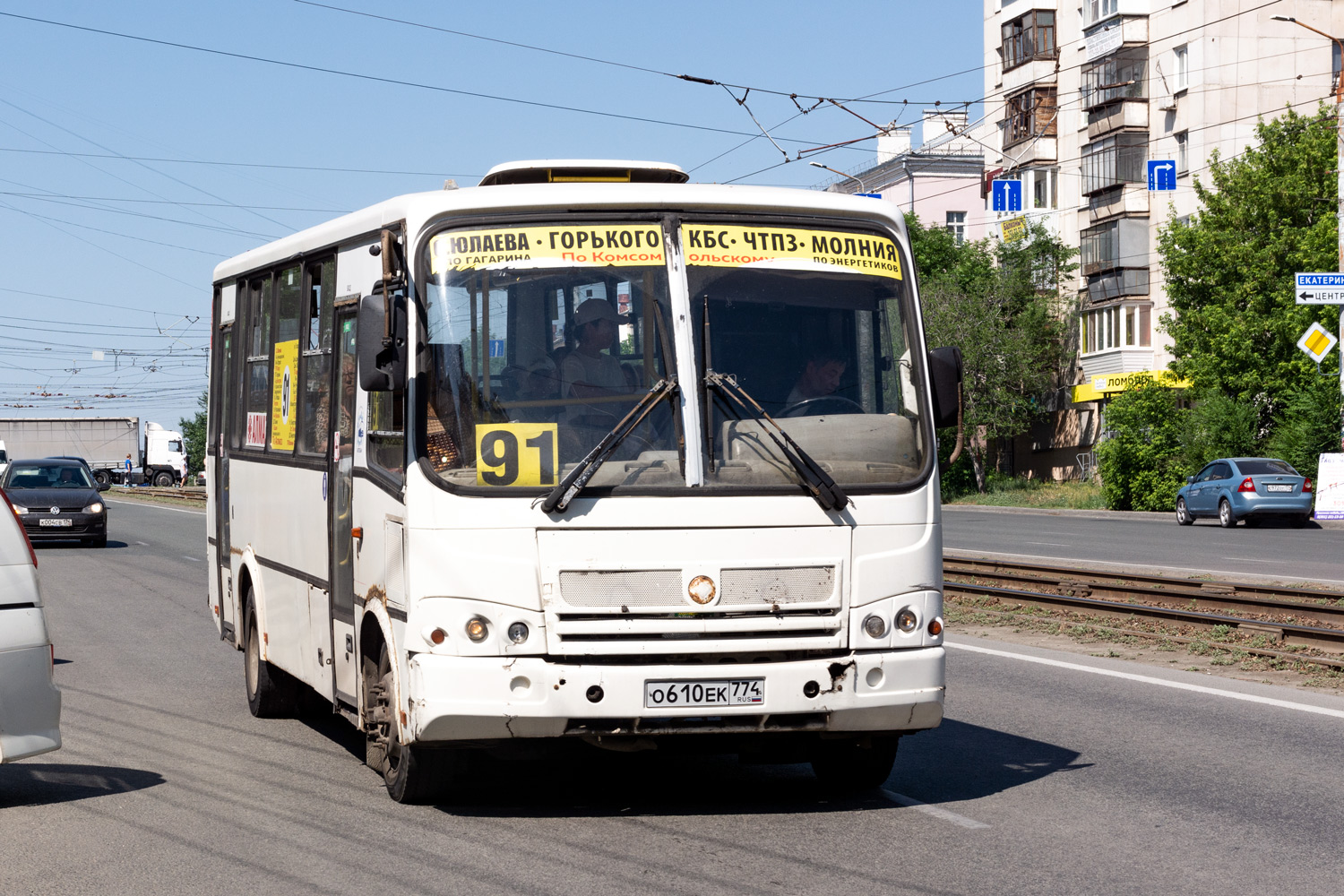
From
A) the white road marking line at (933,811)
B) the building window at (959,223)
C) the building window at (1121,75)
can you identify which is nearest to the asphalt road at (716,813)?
the white road marking line at (933,811)

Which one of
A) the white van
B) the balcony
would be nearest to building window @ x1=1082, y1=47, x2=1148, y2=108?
the balcony

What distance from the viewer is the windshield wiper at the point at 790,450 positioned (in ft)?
23.5

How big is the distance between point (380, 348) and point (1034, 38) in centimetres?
5947

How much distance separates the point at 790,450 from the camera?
7223mm

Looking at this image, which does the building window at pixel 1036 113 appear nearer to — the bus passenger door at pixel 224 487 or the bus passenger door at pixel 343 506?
the bus passenger door at pixel 224 487

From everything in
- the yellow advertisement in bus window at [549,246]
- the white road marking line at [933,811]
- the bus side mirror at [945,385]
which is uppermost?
the yellow advertisement in bus window at [549,246]

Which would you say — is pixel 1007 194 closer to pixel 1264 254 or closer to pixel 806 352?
pixel 1264 254

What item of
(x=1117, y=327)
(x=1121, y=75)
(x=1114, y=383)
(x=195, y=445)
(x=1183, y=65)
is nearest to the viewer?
(x=1183, y=65)

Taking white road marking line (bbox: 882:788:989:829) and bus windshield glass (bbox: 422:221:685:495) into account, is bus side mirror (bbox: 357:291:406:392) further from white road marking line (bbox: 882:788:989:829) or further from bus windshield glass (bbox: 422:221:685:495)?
white road marking line (bbox: 882:788:989:829)

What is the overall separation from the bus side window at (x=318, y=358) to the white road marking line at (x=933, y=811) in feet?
10.5

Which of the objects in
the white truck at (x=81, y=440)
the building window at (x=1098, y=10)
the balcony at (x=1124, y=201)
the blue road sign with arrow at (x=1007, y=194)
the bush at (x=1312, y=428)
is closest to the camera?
the bush at (x=1312, y=428)

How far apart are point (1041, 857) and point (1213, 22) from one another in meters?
50.5

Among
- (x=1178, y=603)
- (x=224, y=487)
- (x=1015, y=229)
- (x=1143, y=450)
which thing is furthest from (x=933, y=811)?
(x=1015, y=229)

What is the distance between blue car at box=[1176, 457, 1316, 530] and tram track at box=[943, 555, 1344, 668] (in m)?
14.8
